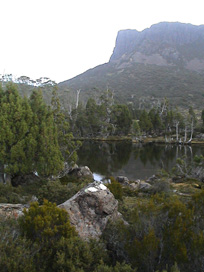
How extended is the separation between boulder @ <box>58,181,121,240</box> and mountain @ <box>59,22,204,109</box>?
63.0 m

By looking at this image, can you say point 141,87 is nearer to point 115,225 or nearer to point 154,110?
point 154,110

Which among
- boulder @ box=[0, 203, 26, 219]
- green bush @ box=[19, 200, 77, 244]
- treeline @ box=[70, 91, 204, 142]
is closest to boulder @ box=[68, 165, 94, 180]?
boulder @ box=[0, 203, 26, 219]

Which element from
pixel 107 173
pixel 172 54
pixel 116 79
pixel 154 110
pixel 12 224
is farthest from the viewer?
pixel 172 54

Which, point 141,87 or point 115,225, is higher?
point 141,87

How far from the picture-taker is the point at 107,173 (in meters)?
22.3

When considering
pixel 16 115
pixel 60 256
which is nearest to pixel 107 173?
pixel 16 115

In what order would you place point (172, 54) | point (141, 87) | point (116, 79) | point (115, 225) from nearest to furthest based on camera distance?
1. point (115, 225)
2. point (141, 87)
3. point (116, 79)
4. point (172, 54)

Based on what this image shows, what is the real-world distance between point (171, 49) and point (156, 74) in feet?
209

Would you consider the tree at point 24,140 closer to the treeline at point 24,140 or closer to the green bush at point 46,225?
the treeline at point 24,140

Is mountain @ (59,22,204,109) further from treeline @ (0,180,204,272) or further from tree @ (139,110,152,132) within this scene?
treeline @ (0,180,204,272)

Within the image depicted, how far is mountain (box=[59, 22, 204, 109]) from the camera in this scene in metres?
93.5

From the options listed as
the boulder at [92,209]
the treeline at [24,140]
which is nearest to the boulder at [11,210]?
the boulder at [92,209]

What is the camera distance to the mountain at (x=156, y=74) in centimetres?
9350

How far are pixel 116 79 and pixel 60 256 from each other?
12332cm
